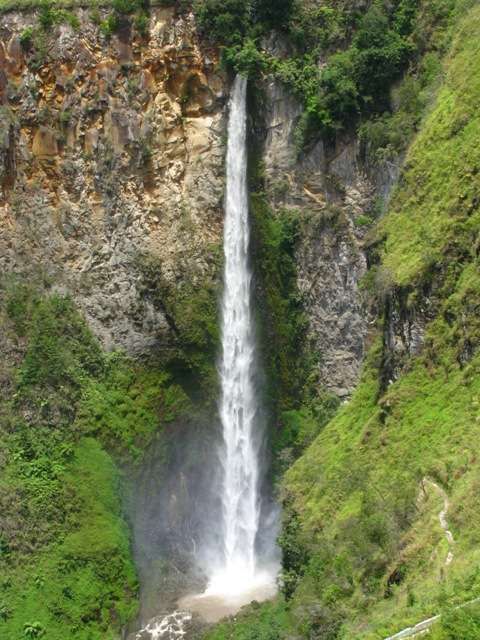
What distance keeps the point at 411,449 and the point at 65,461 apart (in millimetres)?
13044

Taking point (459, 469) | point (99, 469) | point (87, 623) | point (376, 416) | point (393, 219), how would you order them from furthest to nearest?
point (99, 469) → point (87, 623) → point (393, 219) → point (376, 416) → point (459, 469)

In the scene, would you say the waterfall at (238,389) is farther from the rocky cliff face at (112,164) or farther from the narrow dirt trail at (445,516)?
the narrow dirt trail at (445,516)

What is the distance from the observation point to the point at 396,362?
23.1 m

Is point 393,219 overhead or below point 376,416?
overhead

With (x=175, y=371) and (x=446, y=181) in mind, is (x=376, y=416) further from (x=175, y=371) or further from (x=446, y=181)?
(x=175, y=371)

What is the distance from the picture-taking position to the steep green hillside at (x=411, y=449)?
1680 centimetres

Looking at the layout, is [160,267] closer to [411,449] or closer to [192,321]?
[192,321]

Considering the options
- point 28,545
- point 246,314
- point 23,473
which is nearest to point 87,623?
point 28,545

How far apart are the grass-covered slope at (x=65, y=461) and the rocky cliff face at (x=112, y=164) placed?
3.78 feet

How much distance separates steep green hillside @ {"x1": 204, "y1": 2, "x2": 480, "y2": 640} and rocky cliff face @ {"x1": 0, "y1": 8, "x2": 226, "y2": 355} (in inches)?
290

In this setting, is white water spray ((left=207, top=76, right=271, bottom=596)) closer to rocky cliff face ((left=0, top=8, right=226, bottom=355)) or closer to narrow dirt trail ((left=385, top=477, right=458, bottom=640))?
rocky cliff face ((left=0, top=8, right=226, bottom=355))

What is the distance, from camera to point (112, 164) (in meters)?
31.5

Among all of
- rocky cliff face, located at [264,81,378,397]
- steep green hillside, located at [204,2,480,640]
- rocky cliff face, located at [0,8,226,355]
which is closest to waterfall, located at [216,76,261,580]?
rocky cliff face, located at [0,8,226,355]

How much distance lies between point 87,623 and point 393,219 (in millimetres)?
14022
